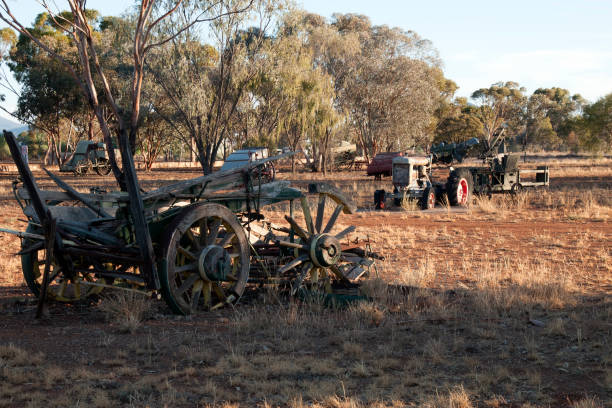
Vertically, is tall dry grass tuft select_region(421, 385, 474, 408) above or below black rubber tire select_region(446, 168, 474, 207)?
below

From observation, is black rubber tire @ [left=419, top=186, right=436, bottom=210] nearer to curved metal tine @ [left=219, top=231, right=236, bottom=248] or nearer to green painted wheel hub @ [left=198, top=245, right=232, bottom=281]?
curved metal tine @ [left=219, top=231, right=236, bottom=248]

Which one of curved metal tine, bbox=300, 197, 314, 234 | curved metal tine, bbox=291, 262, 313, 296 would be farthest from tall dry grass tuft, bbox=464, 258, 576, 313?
curved metal tine, bbox=300, 197, 314, 234

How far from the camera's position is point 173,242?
6328mm

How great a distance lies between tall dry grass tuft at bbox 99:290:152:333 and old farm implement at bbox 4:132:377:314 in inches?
8.9

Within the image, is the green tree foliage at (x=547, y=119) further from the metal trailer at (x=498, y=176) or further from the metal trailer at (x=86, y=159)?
the metal trailer at (x=498, y=176)

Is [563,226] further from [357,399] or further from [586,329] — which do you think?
[357,399]

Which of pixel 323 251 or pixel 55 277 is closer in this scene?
pixel 55 277

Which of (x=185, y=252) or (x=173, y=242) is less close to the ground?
(x=173, y=242)

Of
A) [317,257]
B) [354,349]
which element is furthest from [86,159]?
[354,349]

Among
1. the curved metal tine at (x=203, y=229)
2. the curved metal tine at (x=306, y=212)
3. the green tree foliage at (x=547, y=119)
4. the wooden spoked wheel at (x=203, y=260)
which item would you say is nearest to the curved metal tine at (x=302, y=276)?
the curved metal tine at (x=306, y=212)

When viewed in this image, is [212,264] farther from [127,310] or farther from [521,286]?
[521,286]

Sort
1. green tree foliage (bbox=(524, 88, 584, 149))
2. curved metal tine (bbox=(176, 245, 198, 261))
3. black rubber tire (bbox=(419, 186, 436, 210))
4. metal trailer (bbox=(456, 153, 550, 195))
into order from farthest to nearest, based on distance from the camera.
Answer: green tree foliage (bbox=(524, 88, 584, 149)) < metal trailer (bbox=(456, 153, 550, 195)) < black rubber tire (bbox=(419, 186, 436, 210)) < curved metal tine (bbox=(176, 245, 198, 261))

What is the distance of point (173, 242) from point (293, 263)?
6.74ft

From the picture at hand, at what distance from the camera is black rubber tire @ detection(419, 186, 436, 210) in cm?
1880
